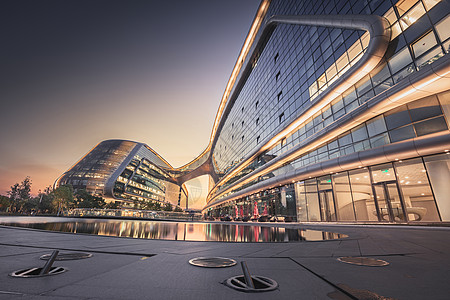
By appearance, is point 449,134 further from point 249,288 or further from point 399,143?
point 249,288

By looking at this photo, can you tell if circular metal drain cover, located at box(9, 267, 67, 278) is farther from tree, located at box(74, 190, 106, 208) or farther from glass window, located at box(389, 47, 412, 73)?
tree, located at box(74, 190, 106, 208)

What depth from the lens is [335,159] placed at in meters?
18.8

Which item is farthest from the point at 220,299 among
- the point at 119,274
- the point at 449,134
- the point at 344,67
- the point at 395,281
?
the point at 344,67

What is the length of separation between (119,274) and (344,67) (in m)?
24.4

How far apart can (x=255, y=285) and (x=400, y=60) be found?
1983 centimetres

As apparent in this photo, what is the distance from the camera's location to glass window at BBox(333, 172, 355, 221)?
19.1m

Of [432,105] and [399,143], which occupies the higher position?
[432,105]

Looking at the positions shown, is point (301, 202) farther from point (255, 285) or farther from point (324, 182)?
point (255, 285)

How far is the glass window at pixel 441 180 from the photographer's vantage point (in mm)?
13109

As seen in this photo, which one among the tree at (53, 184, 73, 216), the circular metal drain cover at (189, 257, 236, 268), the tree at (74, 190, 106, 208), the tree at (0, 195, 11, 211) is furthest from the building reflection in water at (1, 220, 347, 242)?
the tree at (0, 195, 11, 211)

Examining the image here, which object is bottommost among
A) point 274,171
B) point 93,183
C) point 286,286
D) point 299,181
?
point 286,286

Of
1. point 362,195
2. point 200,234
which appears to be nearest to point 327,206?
point 362,195

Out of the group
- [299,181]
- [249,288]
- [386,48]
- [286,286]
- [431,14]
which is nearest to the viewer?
[249,288]

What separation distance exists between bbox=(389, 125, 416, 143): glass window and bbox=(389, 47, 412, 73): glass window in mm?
4372
